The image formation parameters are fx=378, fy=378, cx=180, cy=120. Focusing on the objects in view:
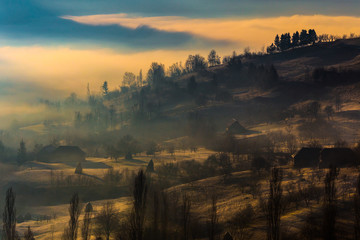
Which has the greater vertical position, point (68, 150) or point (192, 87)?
point (192, 87)

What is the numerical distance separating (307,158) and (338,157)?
6.31 metres

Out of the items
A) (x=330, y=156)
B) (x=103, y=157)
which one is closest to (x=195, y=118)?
(x=103, y=157)

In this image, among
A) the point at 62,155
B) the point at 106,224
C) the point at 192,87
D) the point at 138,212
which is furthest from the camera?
the point at 192,87

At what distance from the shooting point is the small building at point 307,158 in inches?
2692

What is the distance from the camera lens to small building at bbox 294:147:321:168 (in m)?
68.4

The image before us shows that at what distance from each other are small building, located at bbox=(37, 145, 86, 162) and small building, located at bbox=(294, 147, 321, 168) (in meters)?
55.6

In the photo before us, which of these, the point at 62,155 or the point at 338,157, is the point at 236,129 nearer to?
the point at 62,155

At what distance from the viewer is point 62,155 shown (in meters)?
99.7

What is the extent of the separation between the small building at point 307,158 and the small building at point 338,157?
3167 millimetres

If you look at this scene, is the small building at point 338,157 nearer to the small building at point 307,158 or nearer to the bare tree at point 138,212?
the small building at point 307,158

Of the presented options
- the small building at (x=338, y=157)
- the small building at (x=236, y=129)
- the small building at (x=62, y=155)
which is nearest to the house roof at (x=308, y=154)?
the small building at (x=338, y=157)

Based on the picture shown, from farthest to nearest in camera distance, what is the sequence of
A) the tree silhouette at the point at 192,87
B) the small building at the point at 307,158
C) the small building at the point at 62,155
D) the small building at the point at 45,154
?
the tree silhouette at the point at 192,87 → the small building at the point at 45,154 → the small building at the point at 62,155 → the small building at the point at 307,158

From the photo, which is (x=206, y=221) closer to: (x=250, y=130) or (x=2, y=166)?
(x=2, y=166)

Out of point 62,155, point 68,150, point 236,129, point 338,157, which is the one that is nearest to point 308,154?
point 338,157
